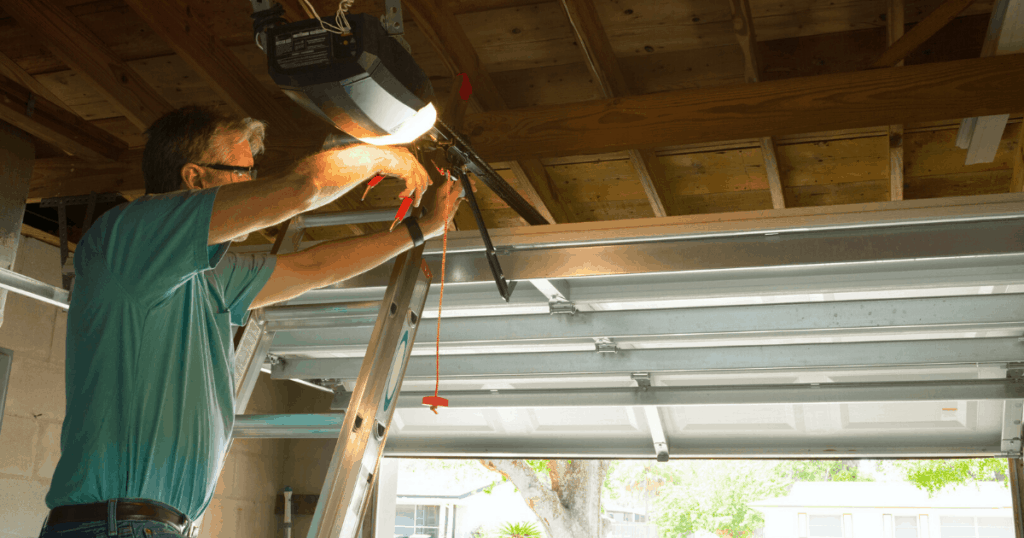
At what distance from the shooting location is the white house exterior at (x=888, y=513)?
15125 mm

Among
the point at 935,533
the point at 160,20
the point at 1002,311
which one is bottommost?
the point at 935,533

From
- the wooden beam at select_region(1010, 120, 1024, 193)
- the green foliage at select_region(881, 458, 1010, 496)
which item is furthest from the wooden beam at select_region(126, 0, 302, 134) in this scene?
the green foliage at select_region(881, 458, 1010, 496)

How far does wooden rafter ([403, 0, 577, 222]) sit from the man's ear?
3.48ft

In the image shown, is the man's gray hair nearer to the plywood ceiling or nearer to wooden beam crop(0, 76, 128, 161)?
the plywood ceiling

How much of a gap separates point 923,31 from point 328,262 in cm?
187

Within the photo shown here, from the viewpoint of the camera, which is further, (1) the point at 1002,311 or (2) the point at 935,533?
(2) the point at 935,533

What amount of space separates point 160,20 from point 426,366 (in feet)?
6.38

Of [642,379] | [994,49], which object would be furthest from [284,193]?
[642,379]

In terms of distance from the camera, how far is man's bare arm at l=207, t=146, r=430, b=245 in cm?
140

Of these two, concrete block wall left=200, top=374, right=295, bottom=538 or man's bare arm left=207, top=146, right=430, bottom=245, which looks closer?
man's bare arm left=207, top=146, right=430, bottom=245

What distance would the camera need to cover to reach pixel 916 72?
2432 millimetres

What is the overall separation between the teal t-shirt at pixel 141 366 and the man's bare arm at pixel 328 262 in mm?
408

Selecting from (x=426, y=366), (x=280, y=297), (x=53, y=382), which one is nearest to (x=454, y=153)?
(x=280, y=297)

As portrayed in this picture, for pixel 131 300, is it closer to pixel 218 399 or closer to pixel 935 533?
Result: pixel 218 399
